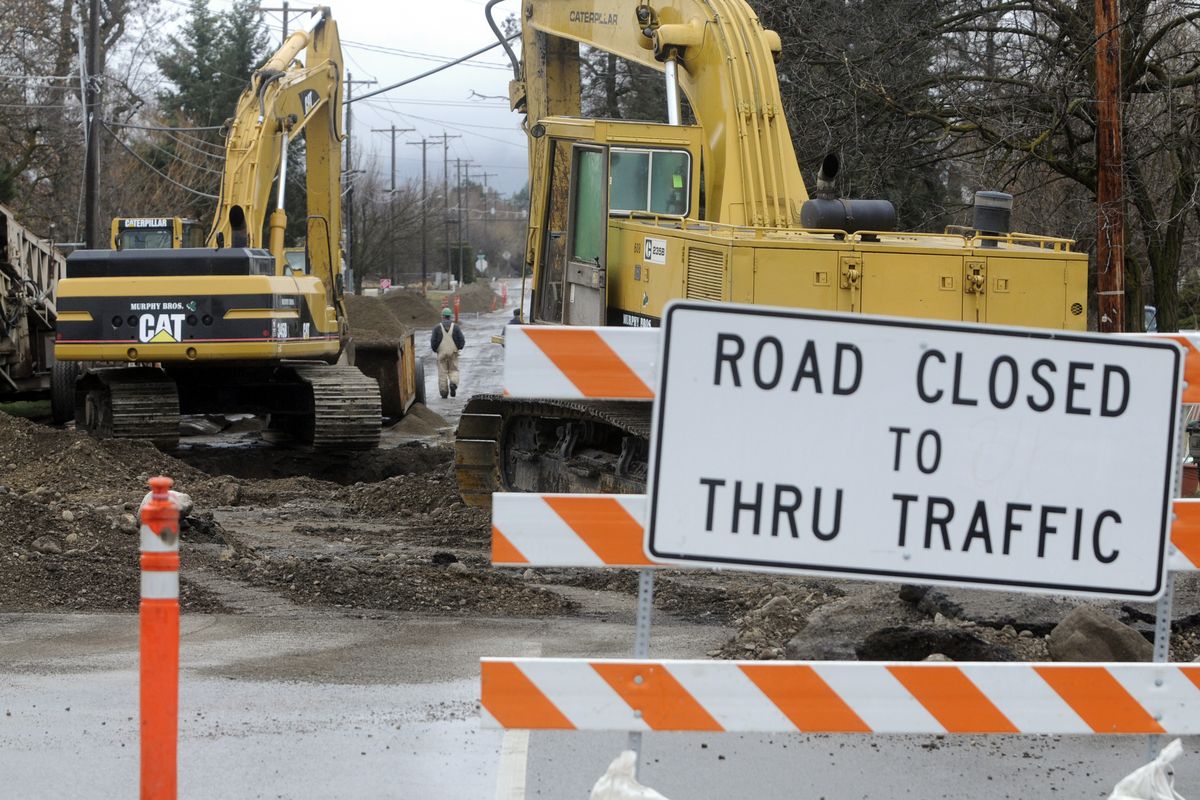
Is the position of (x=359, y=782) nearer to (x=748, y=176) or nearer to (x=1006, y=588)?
(x=1006, y=588)

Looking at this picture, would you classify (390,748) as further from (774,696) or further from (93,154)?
→ (93,154)

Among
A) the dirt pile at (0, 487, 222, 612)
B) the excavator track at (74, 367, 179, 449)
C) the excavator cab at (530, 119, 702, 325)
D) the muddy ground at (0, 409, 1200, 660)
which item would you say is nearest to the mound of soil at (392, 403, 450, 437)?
the excavator track at (74, 367, 179, 449)

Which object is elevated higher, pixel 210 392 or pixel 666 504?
pixel 666 504

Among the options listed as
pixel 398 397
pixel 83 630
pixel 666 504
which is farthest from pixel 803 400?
pixel 398 397

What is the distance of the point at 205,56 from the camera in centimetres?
6781

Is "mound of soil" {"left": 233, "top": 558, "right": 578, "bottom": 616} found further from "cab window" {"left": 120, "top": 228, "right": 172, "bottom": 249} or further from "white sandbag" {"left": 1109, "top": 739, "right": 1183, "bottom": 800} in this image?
"cab window" {"left": 120, "top": 228, "right": 172, "bottom": 249}

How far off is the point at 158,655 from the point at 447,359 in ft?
86.4

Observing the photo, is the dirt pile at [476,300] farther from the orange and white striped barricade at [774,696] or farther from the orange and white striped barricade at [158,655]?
the orange and white striped barricade at [774,696]

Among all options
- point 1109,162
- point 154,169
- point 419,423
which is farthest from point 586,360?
point 154,169

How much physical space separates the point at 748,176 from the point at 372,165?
88.7 metres

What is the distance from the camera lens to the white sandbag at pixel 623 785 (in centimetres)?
442

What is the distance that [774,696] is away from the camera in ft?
14.9

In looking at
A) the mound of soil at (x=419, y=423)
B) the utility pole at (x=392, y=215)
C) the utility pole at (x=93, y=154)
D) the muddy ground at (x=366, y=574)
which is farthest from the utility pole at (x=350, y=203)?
the muddy ground at (x=366, y=574)

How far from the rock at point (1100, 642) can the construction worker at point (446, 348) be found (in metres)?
24.3
